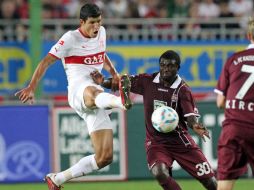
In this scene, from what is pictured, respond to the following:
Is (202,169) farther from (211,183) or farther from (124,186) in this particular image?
(124,186)

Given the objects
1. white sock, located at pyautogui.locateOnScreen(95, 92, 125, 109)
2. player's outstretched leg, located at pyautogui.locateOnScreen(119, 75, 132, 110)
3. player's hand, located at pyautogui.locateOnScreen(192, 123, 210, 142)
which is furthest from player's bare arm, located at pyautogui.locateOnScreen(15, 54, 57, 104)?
player's hand, located at pyautogui.locateOnScreen(192, 123, 210, 142)

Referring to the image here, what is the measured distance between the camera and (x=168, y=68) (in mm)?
10391

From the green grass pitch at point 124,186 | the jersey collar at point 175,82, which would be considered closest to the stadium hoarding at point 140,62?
the green grass pitch at point 124,186

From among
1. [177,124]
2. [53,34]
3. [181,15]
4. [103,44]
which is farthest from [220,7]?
[177,124]

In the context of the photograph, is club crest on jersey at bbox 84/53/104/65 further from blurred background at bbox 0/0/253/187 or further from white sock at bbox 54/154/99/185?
blurred background at bbox 0/0/253/187

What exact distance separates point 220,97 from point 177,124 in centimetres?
→ 129

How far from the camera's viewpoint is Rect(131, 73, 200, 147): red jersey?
10469 mm

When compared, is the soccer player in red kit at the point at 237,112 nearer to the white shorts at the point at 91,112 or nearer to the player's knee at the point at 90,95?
the player's knee at the point at 90,95

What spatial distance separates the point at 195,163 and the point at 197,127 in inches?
21.9

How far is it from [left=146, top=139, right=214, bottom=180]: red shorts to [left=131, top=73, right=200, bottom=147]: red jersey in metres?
0.07

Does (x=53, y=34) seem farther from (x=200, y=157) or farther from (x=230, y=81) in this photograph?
(x=230, y=81)

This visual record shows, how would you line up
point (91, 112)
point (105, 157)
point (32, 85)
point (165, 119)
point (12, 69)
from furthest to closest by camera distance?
point (12, 69) → point (91, 112) → point (105, 157) → point (32, 85) → point (165, 119)

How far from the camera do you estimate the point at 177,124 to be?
1030 centimetres

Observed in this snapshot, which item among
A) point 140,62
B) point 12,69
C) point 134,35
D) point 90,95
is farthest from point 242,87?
point 140,62
